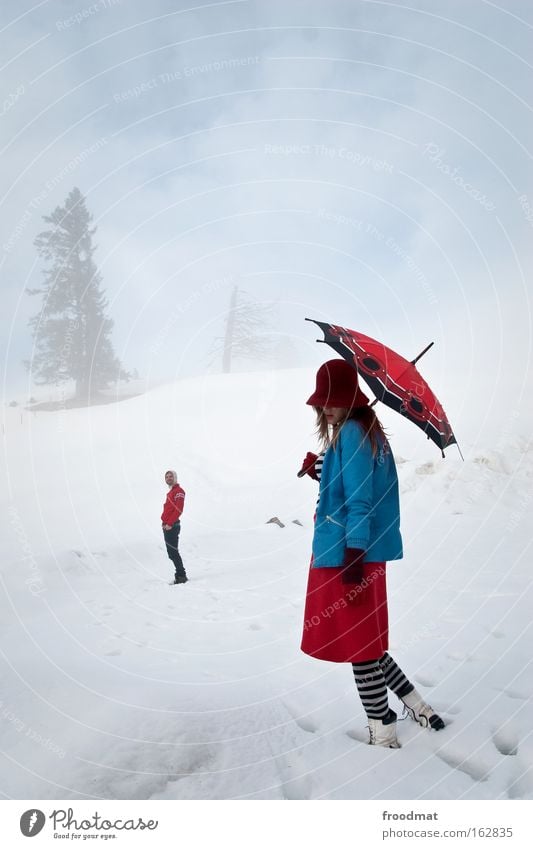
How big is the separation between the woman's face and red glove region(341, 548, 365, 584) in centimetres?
79

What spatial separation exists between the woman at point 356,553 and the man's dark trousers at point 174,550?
6207 millimetres

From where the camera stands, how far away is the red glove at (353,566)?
96.9 inches

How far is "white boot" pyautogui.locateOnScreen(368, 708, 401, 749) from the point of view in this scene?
2.61 m

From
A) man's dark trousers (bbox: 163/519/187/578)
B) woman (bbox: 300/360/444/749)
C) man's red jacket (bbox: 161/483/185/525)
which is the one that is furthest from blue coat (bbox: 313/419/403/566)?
man's red jacket (bbox: 161/483/185/525)

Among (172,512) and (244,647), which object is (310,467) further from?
(172,512)

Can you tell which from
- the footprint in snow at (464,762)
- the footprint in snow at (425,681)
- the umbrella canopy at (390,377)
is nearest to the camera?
the footprint in snow at (464,762)

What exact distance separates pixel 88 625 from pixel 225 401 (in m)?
19.8

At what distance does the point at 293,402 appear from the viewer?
80.4 feet

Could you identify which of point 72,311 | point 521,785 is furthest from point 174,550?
point 72,311

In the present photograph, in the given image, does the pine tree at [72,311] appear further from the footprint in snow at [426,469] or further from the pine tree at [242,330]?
the footprint in snow at [426,469]

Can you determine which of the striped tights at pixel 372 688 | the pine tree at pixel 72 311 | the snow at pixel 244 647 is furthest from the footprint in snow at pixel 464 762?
the pine tree at pixel 72 311

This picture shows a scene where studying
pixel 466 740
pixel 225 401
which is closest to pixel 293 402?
pixel 225 401

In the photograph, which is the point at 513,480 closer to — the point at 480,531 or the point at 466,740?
the point at 480,531

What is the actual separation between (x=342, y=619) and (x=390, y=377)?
1531 mm
